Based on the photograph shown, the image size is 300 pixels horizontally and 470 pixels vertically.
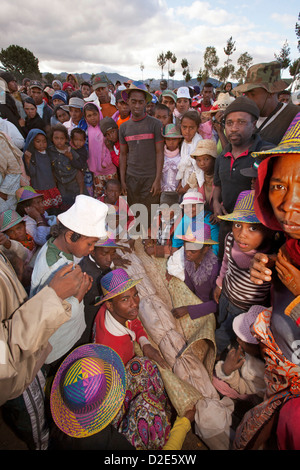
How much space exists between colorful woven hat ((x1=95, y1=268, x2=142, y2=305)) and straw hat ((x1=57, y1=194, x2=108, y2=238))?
1.53 ft

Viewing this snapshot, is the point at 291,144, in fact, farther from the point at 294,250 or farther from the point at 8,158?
the point at 8,158

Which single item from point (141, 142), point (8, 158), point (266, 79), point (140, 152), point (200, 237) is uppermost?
point (266, 79)

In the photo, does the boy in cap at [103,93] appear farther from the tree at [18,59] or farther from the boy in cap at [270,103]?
the tree at [18,59]

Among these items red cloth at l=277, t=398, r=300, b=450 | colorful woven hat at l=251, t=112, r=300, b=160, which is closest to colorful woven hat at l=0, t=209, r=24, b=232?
colorful woven hat at l=251, t=112, r=300, b=160

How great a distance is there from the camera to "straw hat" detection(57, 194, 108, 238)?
1865 millimetres

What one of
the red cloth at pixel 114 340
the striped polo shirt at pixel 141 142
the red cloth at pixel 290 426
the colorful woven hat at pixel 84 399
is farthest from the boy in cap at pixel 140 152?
the red cloth at pixel 290 426

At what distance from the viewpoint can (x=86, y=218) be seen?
6.24ft

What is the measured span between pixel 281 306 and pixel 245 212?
803mm

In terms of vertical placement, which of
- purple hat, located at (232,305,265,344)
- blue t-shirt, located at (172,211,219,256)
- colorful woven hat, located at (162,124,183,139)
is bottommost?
purple hat, located at (232,305,265,344)

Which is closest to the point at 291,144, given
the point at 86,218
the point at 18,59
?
the point at 86,218

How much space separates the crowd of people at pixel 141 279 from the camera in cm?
Result: 115

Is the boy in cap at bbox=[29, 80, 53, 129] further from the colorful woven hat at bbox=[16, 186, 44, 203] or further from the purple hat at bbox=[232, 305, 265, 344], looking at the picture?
the purple hat at bbox=[232, 305, 265, 344]

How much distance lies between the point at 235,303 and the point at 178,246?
1.50 meters
